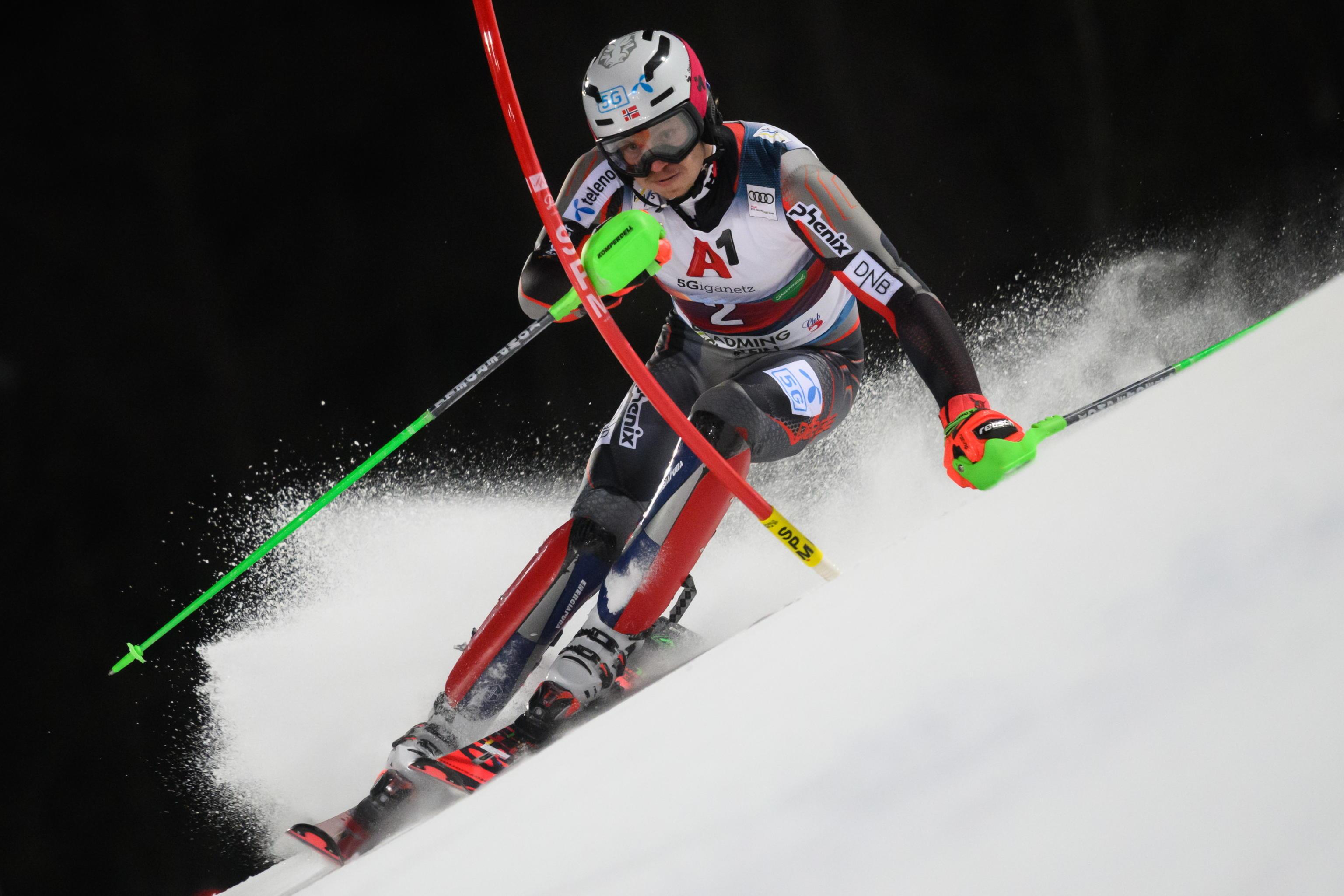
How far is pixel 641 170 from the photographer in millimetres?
2023

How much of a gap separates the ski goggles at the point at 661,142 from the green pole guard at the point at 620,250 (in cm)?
12

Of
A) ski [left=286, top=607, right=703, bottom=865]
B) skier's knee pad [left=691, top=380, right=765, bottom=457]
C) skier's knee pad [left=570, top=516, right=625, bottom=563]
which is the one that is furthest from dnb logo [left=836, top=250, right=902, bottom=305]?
ski [left=286, top=607, right=703, bottom=865]

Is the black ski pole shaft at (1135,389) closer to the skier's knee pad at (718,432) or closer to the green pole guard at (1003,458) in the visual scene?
Result: the green pole guard at (1003,458)

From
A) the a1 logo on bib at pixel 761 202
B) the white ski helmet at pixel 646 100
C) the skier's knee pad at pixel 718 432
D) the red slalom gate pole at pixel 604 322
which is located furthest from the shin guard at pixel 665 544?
the white ski helmet at pixel 646 100

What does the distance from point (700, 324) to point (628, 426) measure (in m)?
0.33

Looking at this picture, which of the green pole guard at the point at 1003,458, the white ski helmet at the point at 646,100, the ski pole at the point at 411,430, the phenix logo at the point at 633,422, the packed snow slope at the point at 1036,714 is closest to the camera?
the packed snow slope at the point at 1036,714

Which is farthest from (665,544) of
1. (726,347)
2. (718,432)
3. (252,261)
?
(252,261)

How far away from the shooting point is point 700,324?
233 centimetres

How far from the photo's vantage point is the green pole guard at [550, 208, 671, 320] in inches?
77.0

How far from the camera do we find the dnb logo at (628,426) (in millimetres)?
2178

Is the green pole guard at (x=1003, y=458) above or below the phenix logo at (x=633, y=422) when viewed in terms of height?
below

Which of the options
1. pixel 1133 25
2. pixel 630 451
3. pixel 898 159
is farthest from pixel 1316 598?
pixel 1133 25

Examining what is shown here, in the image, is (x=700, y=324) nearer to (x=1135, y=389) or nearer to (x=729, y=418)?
(x=729, y=418)

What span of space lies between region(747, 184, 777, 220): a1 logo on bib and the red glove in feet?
1.86
